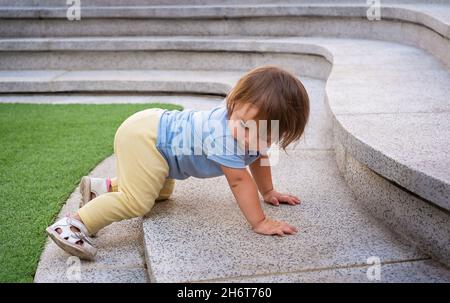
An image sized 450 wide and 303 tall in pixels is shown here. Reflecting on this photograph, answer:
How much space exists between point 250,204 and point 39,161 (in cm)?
163

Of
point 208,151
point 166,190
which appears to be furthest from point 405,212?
point 166,190

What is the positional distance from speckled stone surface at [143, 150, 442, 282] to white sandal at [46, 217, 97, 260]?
0.22 m

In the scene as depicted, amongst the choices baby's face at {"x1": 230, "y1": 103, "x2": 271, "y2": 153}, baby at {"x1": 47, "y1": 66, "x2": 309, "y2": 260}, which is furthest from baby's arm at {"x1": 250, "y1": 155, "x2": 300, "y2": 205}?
baby's face at {"x1": 230, "y1": 103, "x2": 271, "y2": 153}

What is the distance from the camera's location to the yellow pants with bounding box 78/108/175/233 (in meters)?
2.04

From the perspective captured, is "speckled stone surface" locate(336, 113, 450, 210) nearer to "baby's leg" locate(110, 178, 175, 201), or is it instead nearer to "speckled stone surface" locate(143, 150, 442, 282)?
"speckled stone surface" locate(143, 150, 442, 282)

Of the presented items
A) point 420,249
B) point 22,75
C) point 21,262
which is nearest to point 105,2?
point 22,75

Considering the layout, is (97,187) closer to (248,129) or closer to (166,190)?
(166,190)

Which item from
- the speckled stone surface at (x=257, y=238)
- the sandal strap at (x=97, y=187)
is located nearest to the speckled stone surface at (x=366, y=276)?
the speckled stone surface at (x=257, y=238)

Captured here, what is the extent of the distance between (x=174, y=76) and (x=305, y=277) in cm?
357

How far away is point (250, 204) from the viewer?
1.92 meters

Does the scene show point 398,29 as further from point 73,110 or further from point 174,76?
point 73,110

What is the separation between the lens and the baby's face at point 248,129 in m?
1.91

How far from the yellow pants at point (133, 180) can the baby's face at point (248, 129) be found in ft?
1.10

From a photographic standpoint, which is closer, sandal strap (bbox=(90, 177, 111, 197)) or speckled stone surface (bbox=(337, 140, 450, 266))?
speckled stone surface (bbox=(337, 140, 450, 266))
